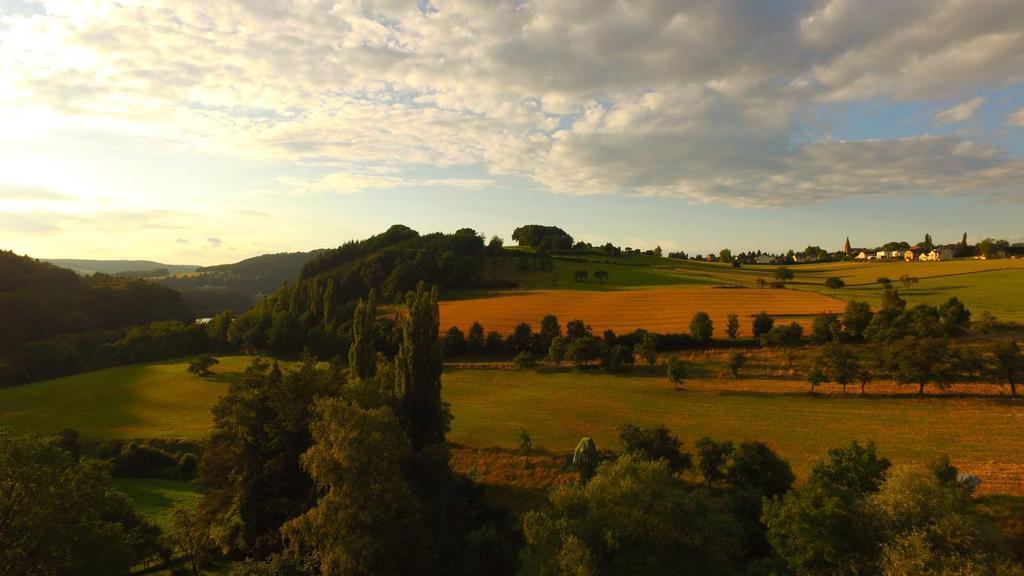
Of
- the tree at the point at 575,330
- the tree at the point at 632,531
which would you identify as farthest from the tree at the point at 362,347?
the tree at the point at 575,330

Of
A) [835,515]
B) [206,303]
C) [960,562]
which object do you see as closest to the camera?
[960,562]

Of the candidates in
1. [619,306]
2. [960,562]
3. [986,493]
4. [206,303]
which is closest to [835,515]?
[960,562]

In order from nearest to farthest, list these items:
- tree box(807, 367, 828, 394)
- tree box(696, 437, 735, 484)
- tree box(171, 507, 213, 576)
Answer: tree box(171, 507, 213, 576) < tree box(696, 437, 735, 484) < tree box(807, 367, 828, 394)

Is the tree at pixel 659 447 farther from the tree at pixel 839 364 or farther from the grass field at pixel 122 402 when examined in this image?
the grass field at pixel 122 402

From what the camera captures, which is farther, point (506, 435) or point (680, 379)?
point (680, 379)

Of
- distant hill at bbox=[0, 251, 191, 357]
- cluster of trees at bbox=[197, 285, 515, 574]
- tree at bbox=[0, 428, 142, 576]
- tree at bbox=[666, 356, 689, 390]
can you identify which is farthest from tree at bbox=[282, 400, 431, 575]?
distant hill at bbox=[0, 251, 191, 357]

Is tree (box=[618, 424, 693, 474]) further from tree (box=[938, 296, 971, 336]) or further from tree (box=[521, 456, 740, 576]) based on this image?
tree (box=[938, 296, 971, 336])

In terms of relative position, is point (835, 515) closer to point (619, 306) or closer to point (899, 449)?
point (899, 449)
